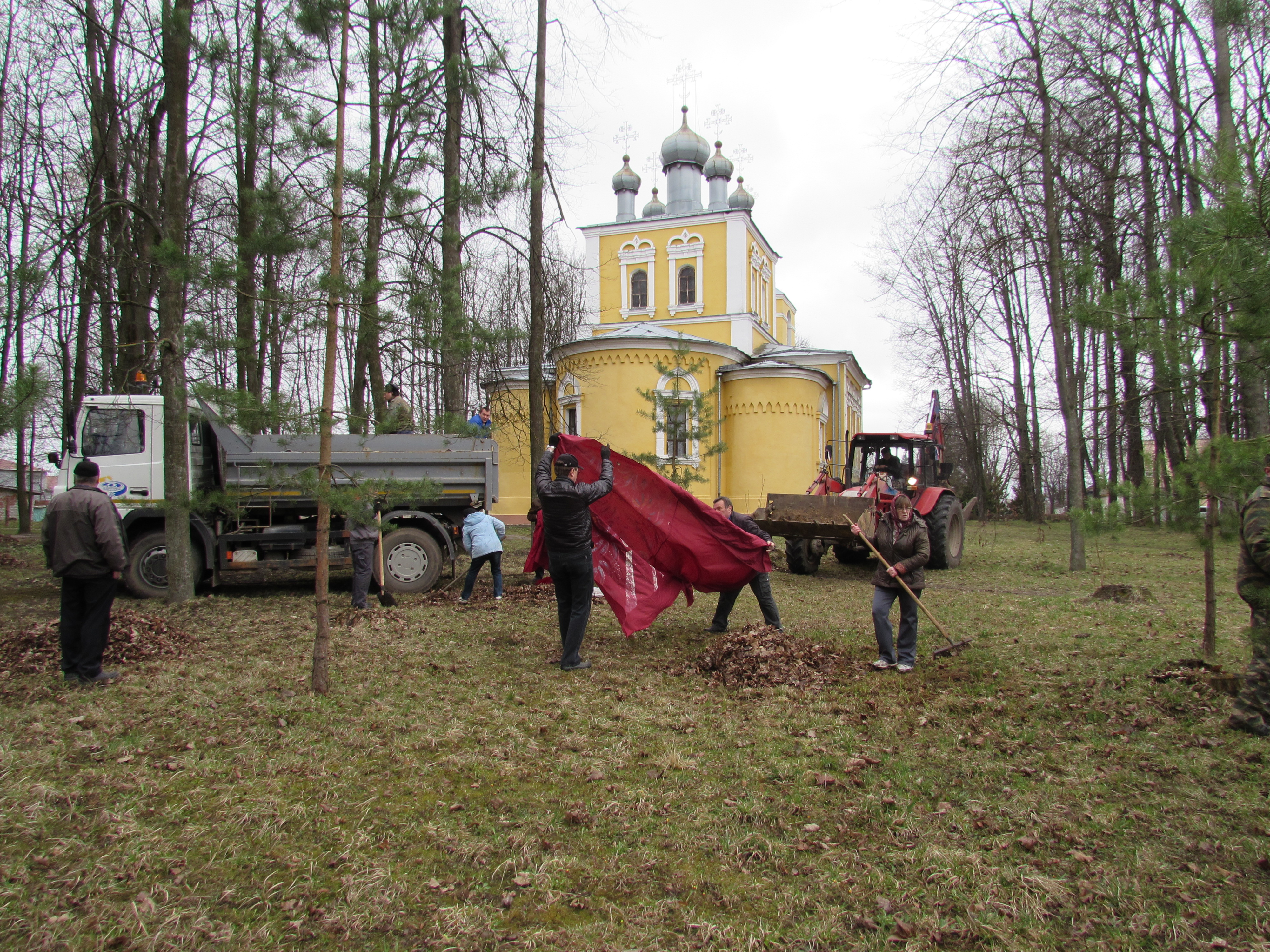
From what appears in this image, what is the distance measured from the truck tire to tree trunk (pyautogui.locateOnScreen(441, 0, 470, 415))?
4.22 m

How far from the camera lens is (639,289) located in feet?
108

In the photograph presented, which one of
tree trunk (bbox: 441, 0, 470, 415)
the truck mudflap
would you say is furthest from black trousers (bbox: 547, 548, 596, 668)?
the truck mudflap

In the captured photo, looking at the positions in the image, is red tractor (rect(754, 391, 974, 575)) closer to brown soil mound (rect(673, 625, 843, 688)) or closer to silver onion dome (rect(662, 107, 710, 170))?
brown soil mound (rect(673, 625, 843, 688))

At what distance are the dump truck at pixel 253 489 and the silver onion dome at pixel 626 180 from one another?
27420 millimetres

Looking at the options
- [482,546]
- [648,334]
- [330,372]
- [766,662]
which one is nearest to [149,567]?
[482,546]

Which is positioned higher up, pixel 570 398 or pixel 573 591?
pixel 570 398

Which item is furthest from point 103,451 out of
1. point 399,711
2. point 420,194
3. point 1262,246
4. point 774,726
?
point 1262,246

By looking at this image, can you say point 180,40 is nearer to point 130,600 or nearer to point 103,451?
point 103,451

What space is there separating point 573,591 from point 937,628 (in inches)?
134

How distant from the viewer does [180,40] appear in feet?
28.9

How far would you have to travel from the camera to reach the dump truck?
10250 millimetres

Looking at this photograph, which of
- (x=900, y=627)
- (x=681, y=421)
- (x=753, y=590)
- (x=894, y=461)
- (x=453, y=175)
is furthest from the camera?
(x=894, y=461)

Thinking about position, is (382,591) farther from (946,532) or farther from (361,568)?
(946,532)

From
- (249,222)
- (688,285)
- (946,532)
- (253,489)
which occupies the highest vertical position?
(688,285)
